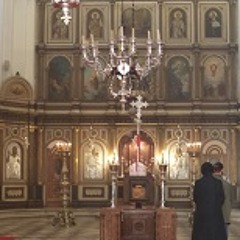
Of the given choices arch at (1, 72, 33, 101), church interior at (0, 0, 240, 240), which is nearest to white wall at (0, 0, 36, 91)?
church interior at (0, 0, 240, 240)

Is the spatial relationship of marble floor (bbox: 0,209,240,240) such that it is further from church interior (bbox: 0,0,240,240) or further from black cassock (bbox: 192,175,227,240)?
black cassock (bbox: 192,175,227,240)

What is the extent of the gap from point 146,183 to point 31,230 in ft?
14.1

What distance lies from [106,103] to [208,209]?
18.1 metres

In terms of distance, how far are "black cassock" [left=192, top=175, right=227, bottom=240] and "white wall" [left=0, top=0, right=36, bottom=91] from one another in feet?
59.9

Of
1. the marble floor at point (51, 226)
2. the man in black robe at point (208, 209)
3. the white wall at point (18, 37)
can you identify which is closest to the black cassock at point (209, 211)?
the man in black robe at point (208, 209)

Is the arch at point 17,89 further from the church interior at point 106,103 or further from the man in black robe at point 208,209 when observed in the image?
the man in black robe at point 208,209

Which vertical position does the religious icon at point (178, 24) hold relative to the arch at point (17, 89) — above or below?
above

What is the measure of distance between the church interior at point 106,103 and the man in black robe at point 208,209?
1641 centimetres

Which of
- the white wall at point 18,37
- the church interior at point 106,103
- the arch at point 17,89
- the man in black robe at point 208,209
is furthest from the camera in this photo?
the white wall at point 18,37

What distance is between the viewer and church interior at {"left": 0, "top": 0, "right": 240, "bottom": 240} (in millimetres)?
26547

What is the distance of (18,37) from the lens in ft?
90.0

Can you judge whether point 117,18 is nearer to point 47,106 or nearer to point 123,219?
point 47,106

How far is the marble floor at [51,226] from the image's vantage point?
57.4 ft

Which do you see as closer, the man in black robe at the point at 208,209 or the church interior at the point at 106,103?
the man in black robe at the point at 208,209
